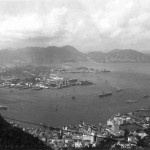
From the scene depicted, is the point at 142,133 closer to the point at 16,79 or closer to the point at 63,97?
the point at 63,97

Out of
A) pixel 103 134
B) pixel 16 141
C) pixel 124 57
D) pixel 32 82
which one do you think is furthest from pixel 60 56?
pixel 16 141

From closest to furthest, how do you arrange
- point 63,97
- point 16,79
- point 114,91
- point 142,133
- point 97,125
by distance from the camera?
point 142,133 → point 97,125 → point 63,97 → point 114,91 → point 16,79

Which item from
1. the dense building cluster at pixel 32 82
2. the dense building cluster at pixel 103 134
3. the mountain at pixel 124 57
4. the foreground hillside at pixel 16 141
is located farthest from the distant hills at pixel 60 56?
the foreground hillside at pixel 16 141

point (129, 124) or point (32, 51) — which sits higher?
point (32, 51)

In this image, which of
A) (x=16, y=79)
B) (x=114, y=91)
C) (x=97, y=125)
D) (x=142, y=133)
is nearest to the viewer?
(x=142, y=133)

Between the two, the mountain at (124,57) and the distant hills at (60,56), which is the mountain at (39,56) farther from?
the mountain at (124,57)

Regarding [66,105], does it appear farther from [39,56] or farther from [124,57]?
[124,57]

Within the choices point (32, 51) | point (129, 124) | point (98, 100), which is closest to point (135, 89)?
point (98, 100)
